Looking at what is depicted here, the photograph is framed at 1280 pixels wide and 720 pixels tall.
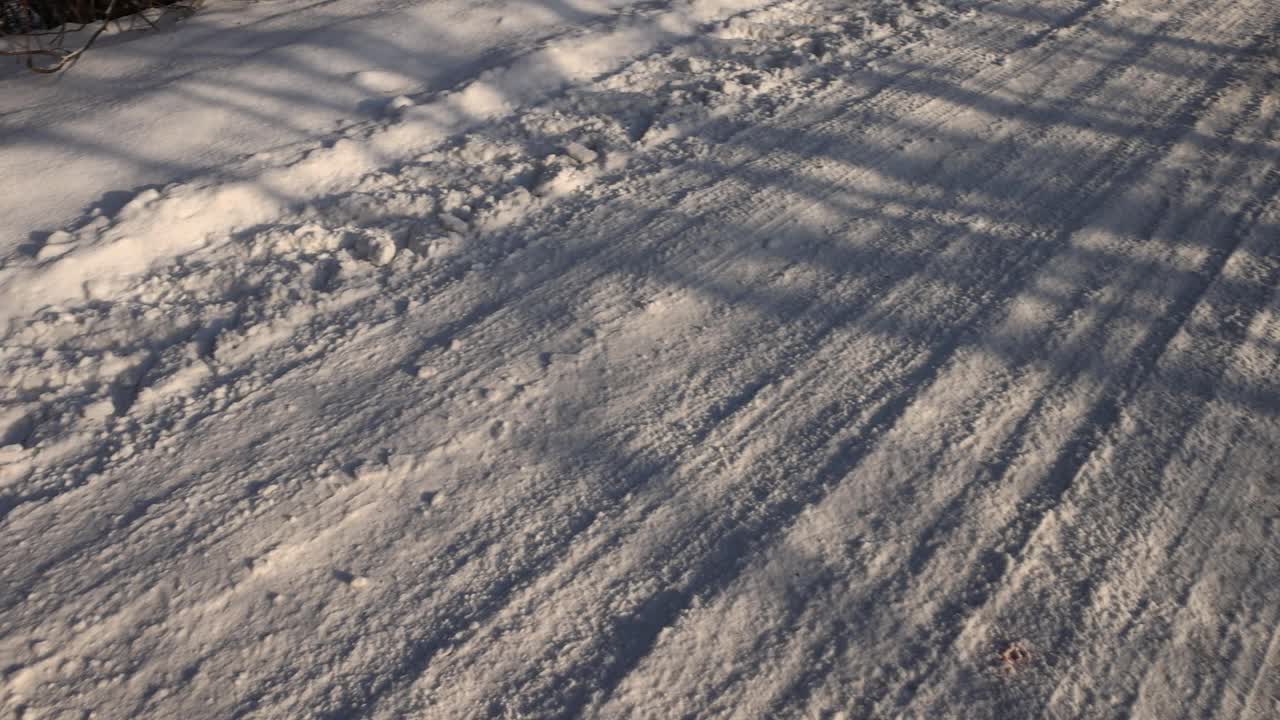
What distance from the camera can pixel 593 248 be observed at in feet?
11.9

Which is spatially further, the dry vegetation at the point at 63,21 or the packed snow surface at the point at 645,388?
the dry vegetation at the point at 63,21

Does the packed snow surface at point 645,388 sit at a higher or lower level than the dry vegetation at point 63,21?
lower

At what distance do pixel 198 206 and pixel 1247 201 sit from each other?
436 centimetres

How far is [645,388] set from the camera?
2.95 m

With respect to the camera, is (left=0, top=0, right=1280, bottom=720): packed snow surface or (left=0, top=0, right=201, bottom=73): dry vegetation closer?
(left=0, top=0, right=1280, bottom=720): packed snow surface

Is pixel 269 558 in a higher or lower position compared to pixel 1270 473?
higher

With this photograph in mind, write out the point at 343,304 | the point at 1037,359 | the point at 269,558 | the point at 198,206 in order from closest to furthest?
the point at 269,558
the point at 1037,359
the point at 343,304
the point at 198,206

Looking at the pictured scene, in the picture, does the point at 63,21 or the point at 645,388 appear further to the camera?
the point at 63,21

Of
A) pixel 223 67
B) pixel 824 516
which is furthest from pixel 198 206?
pixel 824 516

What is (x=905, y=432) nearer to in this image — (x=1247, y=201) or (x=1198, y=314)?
(x=1198, y=314)

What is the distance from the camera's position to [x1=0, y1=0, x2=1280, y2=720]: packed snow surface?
2.15 meters

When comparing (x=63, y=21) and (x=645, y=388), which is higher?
(x=63, y=21)

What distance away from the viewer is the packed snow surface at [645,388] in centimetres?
215

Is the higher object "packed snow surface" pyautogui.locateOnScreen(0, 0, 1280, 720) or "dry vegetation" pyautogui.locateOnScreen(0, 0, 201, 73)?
"dry vegetation" pyautogui.locateOnScreen(0, 0, 201, 73)
